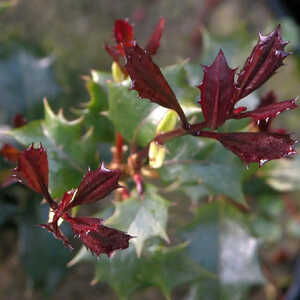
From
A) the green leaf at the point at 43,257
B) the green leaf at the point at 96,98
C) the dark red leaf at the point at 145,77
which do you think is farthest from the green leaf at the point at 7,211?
the dark red leaf at the point at 145,77

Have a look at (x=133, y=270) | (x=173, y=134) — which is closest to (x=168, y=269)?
(x=133, y=270)

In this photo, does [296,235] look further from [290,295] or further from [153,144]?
[153,144]

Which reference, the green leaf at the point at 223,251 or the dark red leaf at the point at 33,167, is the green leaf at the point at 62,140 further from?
the green leaf at the point at 223,251

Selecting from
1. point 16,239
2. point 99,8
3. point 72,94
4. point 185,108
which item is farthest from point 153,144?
point 99,8

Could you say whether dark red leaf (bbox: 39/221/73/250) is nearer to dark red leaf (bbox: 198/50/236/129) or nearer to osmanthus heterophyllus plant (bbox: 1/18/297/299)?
osmanthus heterophyllus plant (bbox: 1/18/297/299)

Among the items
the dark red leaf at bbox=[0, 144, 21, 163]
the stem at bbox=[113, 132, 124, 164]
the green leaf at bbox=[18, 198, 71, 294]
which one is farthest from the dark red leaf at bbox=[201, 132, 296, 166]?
the green leaf at bbox=[18, 198, 71, 294]

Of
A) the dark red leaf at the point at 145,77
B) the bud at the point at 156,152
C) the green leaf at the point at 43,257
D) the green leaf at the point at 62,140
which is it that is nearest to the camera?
the dark red leaf at the point at 145,77

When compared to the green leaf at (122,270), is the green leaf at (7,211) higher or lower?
higher
